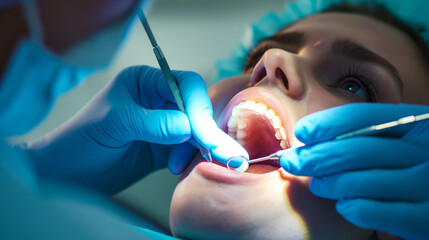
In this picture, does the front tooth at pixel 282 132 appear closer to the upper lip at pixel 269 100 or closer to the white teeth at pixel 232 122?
the upper lip at pixel 269 100

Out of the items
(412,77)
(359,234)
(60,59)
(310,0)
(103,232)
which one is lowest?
(359,234)

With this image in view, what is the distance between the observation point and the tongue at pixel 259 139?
124 cm

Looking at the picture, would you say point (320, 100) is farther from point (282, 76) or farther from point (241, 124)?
point (241, 124)

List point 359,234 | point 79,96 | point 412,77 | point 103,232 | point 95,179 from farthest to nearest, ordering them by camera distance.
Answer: point 79,96 → point 95,179 → point 412,77 → point 359,234 → point 103,232

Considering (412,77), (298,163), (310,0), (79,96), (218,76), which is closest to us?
(298,163)

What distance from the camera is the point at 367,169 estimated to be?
0.96 m

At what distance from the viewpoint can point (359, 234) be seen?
1.05m

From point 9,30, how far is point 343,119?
0.81 m

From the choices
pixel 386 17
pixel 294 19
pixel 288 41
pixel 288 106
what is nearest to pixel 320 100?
pixel 288 106

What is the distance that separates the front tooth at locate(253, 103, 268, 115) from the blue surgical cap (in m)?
0.74

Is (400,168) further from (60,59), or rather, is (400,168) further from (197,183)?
(60,59)

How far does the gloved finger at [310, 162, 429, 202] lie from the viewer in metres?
0.92

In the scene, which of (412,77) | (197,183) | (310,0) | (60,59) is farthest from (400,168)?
(310,0)

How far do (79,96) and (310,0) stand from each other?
1182mm
